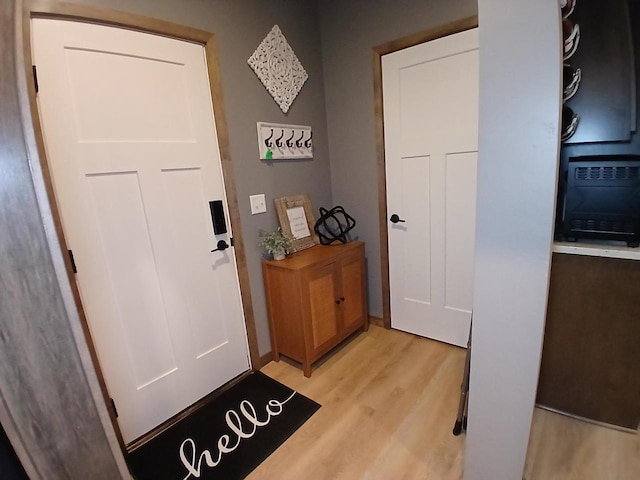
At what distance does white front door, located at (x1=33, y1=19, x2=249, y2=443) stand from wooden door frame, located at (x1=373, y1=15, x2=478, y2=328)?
45.2 inches

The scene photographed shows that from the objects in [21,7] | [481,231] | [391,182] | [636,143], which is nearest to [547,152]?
[481,231]

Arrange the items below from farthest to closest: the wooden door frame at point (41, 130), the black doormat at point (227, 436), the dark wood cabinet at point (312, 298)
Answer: the dark wood cabinet at point (312, 298) < the black doormat at point (227, 436) < the wooden door frame at point (41, 130)

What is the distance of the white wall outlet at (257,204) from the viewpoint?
202 centimetres

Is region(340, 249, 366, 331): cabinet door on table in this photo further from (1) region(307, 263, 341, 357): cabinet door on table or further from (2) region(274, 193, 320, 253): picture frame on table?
(2) region(274, 193, 320, 253): picture frame on table

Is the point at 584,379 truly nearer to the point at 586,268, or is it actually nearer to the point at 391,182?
the point at 586,268

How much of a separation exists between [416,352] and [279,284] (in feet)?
3.68

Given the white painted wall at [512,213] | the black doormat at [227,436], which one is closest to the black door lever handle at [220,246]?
the black doormat at [227,436]

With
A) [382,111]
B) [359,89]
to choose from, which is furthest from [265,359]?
[359,89]

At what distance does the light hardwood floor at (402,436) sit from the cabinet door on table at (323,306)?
0.70 ft

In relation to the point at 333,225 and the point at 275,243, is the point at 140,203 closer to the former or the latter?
the point at 275,243

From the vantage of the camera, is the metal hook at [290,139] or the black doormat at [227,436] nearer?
the black doormat at [227,436]

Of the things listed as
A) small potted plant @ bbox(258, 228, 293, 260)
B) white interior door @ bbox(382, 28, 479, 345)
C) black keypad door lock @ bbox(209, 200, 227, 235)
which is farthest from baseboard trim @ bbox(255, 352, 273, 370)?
white interior door @ bbox(382, 28, 479, 345)

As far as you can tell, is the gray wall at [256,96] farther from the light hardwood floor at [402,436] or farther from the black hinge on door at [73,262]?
the black hinge on door at [73,262]

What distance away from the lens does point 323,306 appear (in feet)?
6.79
